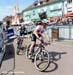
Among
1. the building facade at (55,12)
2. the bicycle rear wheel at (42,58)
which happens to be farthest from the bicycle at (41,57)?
the building facade at (55,12)

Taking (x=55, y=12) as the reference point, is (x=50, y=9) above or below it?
above

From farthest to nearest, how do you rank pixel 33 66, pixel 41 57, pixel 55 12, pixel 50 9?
pixel 50 9 < pixel 55 12 < pixel 33 66 < pixel 41 57

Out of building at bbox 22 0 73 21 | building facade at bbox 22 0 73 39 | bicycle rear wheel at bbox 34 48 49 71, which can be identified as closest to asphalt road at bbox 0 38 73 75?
bicycle rear wheel at bbox 34 48 49 71

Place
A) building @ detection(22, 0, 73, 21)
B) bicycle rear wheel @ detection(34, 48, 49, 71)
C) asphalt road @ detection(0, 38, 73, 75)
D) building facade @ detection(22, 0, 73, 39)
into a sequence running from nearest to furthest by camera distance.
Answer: asphalt road @ detection(0, 38, 73, 75), bicycle rear wheel @ detection(34, 48, 49, 71), building facade @ detection(22, 0, 73, 39), building @ detection(22, 0, 73, 21)

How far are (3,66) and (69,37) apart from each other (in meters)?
13.4

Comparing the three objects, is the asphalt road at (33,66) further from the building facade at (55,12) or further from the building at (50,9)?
the building at (50,9)

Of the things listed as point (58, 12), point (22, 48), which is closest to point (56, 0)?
point (58, 12)

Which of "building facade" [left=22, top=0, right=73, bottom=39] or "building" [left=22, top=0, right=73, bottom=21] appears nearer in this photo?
"building facade" [left=22, top=0, right=73, bottom=39]

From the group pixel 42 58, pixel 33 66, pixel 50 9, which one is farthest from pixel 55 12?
pixel 42 58

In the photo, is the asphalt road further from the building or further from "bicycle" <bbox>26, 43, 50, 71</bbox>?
the building

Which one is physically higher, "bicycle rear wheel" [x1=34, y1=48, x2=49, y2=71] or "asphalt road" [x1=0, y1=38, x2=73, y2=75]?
"bicycle rear wheel" [x1=34, y1=48, x2=49, y2=71]

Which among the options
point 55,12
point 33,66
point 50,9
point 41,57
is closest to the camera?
point 41,57

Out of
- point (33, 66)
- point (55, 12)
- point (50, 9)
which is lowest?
point (33, 66)

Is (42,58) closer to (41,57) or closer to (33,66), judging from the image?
(41,57)
